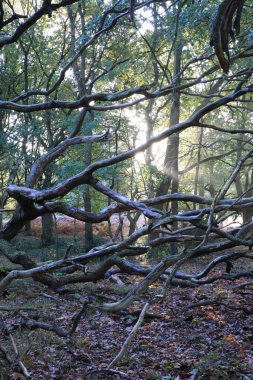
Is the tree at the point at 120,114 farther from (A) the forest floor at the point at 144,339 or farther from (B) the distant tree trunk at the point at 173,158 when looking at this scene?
(A) the forest floor at the point at 144,339

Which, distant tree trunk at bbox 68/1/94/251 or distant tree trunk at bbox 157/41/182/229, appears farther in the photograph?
distant tree trunk at bbox 157/41/182/229

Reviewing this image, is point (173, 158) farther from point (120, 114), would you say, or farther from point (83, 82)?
point (83, 82)

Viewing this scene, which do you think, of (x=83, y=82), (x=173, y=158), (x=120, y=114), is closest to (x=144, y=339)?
(x=120, y=114)

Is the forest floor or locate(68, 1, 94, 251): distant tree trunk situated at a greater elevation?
locate(68, 1, 94, 251): distant tree trunk

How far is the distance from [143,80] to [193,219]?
12994mm

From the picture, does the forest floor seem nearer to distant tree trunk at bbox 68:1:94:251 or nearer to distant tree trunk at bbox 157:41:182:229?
distant tree trunk at bbox 68:1:94:251

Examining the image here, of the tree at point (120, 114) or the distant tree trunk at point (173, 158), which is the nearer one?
the tree at point (120, 114)

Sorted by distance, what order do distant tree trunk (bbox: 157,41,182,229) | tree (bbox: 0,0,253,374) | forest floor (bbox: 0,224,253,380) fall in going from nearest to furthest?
forest floor (bbox: 0,224,253,380) < tree (bbox: 0,0,253,374) < distant tree trunk (bbox: 157,41,182,229)

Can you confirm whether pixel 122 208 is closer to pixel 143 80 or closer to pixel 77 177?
pixel 77 177

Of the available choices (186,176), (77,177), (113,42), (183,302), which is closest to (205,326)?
(183,302)

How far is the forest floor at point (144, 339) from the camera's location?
15.3ft

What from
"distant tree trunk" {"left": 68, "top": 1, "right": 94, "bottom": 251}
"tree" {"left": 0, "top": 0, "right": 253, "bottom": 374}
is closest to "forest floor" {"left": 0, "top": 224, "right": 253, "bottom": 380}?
"tree" {"left": 0, "top": 0, "right": 253, "bottom": 374}

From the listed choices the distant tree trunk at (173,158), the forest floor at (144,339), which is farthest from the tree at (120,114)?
the forest floor at (144,339)

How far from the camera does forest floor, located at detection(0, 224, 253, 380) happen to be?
4676 millimetres
